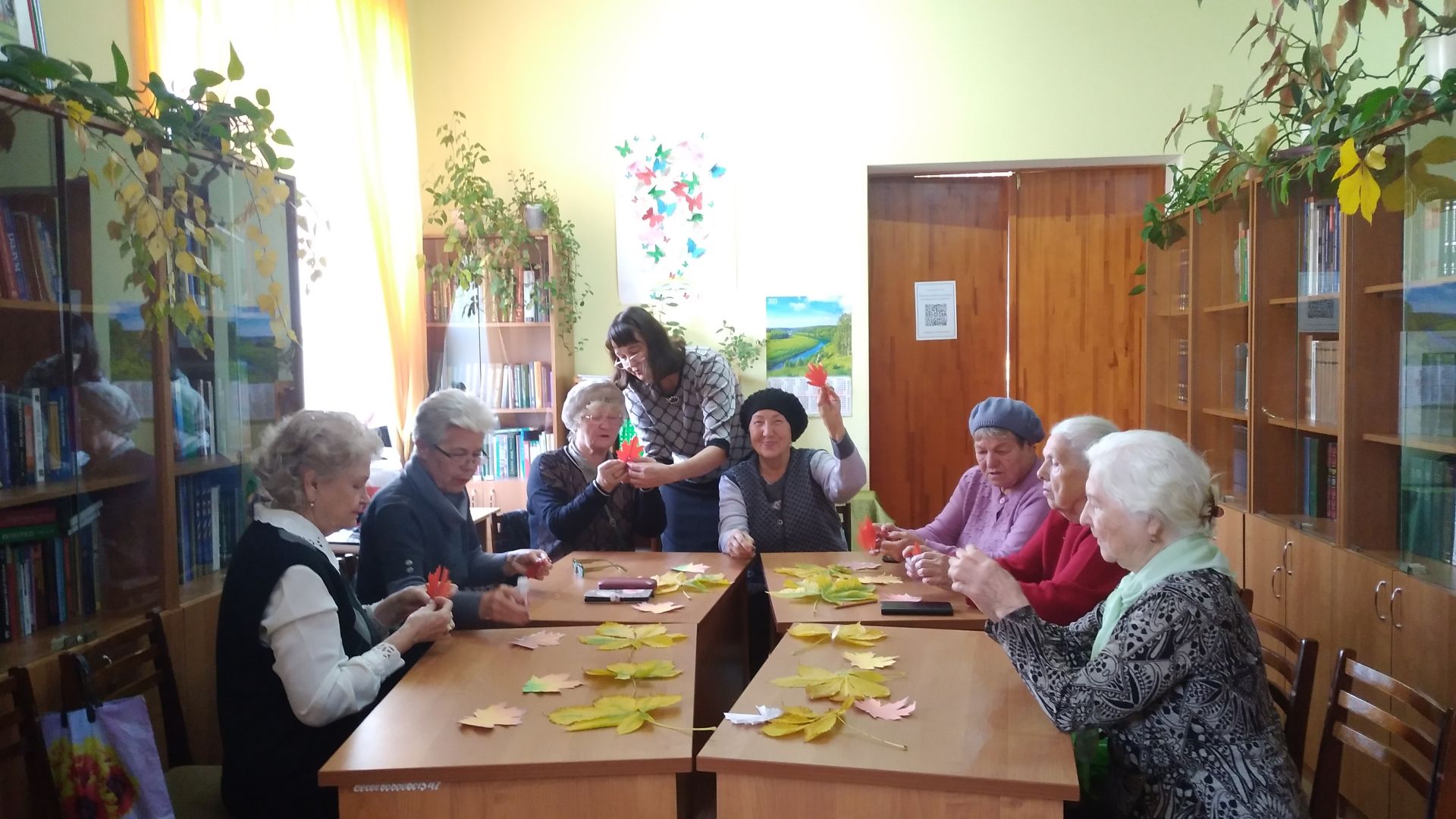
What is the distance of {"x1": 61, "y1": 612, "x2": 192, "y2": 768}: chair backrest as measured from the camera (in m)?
2.13

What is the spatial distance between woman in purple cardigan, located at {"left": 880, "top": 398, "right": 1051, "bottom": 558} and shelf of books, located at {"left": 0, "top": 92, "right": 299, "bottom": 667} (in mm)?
2035

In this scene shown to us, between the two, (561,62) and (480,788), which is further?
(561,62)

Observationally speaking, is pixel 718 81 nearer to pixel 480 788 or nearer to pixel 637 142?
pixel 637 142

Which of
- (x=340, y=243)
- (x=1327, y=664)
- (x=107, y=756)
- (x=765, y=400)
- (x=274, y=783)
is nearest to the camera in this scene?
(x=274, y=783)

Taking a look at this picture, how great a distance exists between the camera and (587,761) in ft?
5.54

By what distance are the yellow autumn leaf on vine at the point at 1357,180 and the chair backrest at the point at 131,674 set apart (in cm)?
289

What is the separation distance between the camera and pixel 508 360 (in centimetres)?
558

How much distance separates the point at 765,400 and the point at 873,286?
7.32ft

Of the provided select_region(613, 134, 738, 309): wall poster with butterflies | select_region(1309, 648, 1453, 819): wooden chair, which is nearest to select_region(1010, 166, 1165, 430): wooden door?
select_region(613, 134, 738, 309): wall poster with butterflies

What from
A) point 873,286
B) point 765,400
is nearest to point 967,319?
point 873,286

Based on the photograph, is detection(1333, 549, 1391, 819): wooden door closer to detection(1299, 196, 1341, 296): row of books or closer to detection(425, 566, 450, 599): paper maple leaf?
detection(1299, 196, 1341, 296): row of books

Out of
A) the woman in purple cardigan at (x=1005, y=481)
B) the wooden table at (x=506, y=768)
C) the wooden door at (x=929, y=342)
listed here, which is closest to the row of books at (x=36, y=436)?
the wooden table at (x=506, y=768)

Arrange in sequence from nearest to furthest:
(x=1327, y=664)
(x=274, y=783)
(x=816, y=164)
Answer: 1. (x=274, y=783)
2. (x=1327, y=664)
3. (x=816, y=164)

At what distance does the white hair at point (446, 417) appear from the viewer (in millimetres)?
2707
